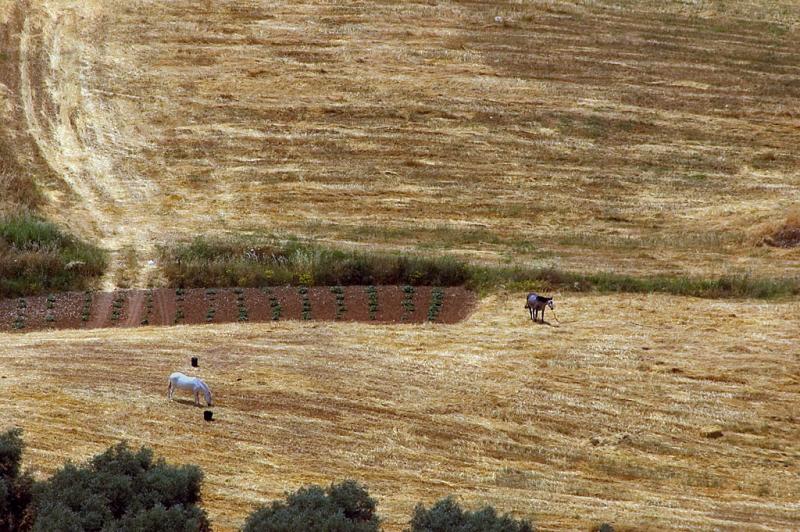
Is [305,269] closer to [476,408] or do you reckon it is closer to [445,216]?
[445,216]

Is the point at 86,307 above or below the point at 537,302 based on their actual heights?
below

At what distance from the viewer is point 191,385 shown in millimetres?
23141

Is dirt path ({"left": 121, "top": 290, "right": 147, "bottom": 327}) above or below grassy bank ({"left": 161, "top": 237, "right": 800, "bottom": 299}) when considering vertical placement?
below

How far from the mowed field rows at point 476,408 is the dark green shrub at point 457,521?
2.88m

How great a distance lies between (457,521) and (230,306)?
1438 cm

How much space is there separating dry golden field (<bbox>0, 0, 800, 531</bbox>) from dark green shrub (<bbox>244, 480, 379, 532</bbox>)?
2.43 m

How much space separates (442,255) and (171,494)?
1683 centimetres

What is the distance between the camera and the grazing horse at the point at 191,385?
23125mm

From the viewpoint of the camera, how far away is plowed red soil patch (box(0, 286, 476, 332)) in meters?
29.0

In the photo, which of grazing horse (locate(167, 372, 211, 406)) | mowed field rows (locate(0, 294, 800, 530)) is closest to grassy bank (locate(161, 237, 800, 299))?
mowed field rows (locate(0, 294, 800, 530))

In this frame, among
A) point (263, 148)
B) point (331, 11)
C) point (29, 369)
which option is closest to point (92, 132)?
point (263, 148)

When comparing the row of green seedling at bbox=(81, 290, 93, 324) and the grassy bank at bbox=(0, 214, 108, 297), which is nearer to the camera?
the row of green seedling at bbox=(81, 290, 93, 324)

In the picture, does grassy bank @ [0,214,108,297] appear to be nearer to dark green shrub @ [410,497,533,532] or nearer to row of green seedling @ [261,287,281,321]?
row of green seedling @ [261,287,281,321]

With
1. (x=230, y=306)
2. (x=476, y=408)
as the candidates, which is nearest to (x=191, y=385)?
(x=476, y=408)
